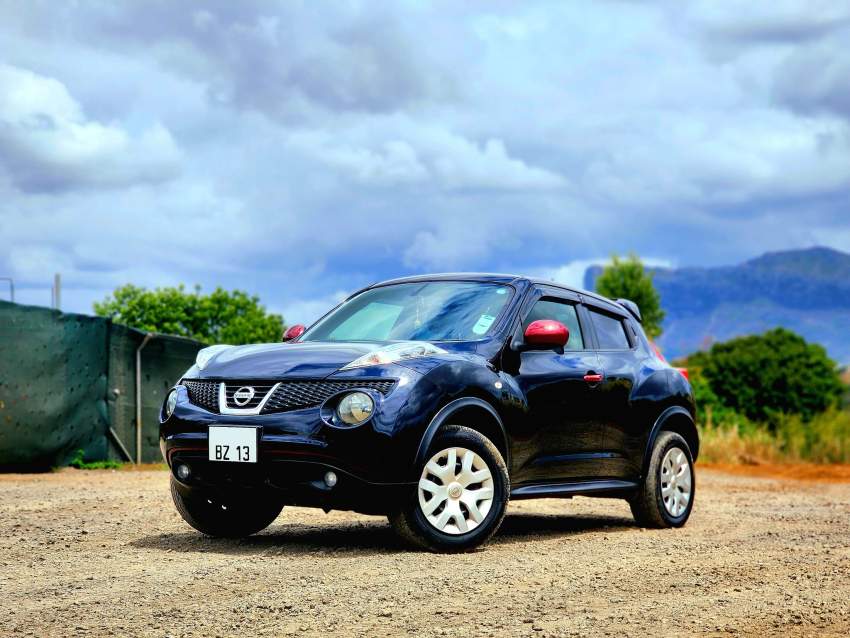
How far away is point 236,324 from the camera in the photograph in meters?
33.5

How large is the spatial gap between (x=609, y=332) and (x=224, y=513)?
3409 mm

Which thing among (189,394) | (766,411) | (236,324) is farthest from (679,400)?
(766,411)

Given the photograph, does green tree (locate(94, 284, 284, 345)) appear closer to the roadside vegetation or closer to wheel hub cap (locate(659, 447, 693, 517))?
the roadside vegetation

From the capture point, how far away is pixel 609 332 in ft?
33.5

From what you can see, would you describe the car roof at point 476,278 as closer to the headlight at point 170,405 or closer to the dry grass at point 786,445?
the headlight at point 170,405

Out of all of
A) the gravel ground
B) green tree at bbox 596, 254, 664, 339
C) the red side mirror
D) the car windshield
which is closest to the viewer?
the gravel ground

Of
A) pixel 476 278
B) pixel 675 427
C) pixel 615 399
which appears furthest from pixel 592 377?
pixel 675 427

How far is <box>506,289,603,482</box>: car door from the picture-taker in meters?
8.75

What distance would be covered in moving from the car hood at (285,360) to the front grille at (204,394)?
6cm

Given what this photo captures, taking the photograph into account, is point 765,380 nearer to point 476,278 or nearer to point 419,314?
point 476,278

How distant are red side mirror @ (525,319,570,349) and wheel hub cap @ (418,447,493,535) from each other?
1.03 metres

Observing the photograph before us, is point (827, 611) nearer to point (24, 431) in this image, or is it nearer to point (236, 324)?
point (24, 431)

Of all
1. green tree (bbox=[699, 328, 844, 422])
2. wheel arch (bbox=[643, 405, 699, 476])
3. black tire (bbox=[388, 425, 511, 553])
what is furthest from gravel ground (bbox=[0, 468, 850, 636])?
green tree (bbox=[699, 328, 844, 422])

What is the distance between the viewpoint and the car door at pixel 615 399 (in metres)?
9.61
